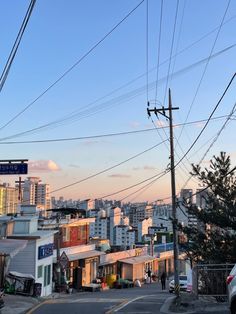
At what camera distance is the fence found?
1792 cm

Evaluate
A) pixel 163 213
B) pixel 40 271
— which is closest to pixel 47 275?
pixel 40 271

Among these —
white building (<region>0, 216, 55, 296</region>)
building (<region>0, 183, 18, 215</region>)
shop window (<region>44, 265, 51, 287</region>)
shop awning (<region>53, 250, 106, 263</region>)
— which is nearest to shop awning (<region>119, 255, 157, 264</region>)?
shop awning (<region>53, 250, 106, 263</region>)

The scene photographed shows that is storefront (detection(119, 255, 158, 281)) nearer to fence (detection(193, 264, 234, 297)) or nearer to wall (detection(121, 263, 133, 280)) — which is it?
wall (detection(121, 263, 133, 280))

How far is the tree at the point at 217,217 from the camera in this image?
20.3m

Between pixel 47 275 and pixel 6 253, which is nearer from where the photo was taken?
pixel 6 253

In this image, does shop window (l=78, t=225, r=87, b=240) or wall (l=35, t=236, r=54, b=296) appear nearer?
wall (l=35, t=236, r=54, b=296)

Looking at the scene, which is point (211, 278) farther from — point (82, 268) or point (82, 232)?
point (82, 232)

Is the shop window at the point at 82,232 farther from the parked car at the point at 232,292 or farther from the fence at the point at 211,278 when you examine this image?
the parked car at the point at 232,292

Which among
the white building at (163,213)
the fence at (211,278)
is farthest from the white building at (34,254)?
the fence at (211,278)

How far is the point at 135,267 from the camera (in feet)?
231

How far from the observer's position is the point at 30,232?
120 feet

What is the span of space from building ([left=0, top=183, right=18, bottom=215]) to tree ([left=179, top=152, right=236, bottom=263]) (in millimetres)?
39569

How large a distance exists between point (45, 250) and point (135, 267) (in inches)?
1397

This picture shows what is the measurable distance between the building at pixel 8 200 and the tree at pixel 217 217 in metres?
39.6
